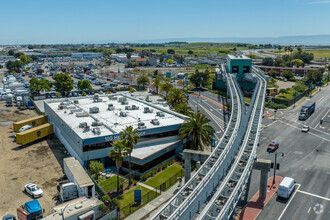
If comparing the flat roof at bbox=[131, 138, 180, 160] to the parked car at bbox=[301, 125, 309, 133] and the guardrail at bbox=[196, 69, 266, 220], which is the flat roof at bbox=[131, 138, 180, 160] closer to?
the guardrail at bbox=[196, 69, 266, 220]

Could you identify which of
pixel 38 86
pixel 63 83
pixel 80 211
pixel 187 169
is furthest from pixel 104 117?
pixel 38 86

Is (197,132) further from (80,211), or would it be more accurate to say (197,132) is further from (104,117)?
(80,211)

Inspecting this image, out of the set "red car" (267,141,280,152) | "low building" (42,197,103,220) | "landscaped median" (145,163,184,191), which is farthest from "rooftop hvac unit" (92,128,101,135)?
"red car" (267,141,280,152)

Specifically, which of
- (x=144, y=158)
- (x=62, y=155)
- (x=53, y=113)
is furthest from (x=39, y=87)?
(x=144, y=158)

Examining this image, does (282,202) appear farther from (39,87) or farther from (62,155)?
(39,87)

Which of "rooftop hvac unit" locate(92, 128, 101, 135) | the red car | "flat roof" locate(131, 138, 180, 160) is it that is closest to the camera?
"flat roof" locate(131, 138, 180, 160)

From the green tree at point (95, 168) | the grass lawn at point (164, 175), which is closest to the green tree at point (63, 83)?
the green tree at point (95, 168)
